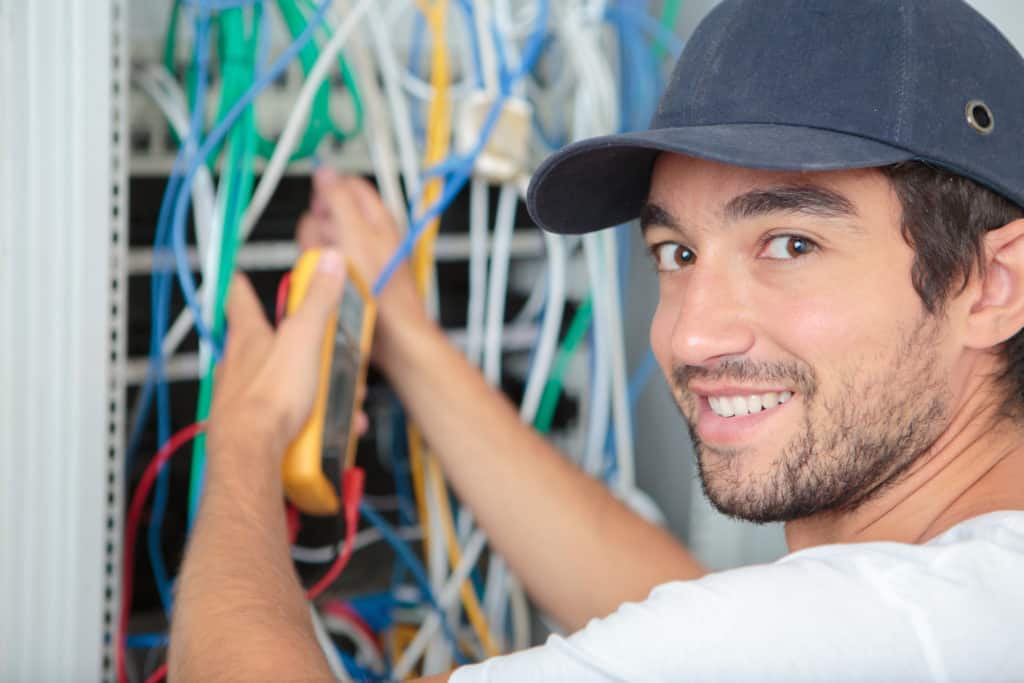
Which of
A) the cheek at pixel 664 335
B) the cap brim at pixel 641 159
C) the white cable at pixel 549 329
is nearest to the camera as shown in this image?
the cap brim at pixel 641 159

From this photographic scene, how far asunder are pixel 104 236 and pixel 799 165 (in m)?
0.59

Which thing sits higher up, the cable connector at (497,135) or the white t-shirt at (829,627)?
the cable connector at (497,135)

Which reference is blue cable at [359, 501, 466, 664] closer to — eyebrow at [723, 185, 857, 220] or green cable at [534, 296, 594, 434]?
green cable at [534, 296, 594, 434]

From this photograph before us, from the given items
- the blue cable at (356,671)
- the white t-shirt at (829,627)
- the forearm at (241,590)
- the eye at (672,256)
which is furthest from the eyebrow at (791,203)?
the blue cable at (356,671)

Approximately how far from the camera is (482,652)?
4.19 feet

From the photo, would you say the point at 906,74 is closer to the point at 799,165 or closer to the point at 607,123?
the point at 799,165

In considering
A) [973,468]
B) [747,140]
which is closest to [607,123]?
[747,140]

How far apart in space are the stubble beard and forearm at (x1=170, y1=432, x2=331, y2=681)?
389mm

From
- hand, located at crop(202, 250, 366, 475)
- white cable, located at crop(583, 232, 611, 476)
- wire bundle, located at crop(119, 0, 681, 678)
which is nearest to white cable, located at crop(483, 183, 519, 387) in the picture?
wire bundle, located at crop(119, 0, 681, 678)

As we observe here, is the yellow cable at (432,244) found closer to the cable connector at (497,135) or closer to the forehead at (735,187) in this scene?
the cable connector at (497,135)

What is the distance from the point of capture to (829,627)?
700 millimetres

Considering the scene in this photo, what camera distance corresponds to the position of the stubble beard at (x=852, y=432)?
88 centimetres

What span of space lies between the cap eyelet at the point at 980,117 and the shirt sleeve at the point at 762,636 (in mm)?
360

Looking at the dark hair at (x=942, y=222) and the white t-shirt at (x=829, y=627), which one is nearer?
the white t-shirt at (x=829, y=627)
